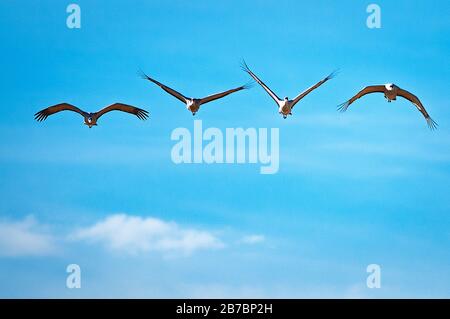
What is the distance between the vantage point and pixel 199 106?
1047 inches

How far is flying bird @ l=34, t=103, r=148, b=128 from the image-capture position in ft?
88.1

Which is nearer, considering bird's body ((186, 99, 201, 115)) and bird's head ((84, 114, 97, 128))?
bird's body ((186, 99, 201, 115))

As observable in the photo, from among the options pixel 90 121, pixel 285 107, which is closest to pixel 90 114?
pixel 90 121

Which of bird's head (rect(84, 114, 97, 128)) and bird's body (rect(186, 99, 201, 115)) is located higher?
bird's body (rect(186, 99, 201, 115))

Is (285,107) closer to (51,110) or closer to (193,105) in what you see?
(193,105)

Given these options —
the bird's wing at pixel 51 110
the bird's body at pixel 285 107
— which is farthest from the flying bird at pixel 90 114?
the bird's body at pixel 285 107

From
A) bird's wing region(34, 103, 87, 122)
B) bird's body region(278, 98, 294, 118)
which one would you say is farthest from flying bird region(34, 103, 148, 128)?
bird's body region(278, 98, 294, 118)

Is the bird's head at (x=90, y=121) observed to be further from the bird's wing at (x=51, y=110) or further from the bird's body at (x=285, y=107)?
the bird's body at (x=285, y=107)

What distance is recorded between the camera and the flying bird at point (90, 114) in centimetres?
2684

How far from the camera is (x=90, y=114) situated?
26891 millimetres

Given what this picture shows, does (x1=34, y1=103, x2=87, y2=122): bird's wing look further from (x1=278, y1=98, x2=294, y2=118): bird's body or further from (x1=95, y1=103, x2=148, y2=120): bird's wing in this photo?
(x1=278, y1=98, x2=294, y2=118): bird's body
